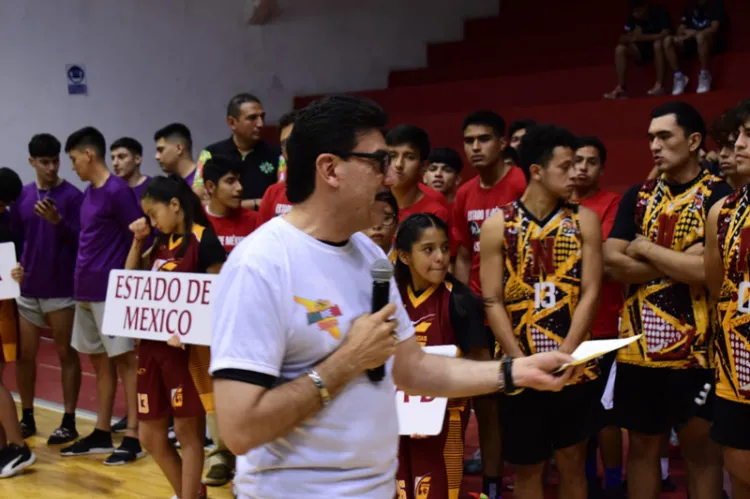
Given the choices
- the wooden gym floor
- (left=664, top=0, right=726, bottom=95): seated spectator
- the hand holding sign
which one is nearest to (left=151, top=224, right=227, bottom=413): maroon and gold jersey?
the wooden gym floor

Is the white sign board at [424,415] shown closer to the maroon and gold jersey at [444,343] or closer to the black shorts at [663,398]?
the maroon and gold jersey at [444,343]

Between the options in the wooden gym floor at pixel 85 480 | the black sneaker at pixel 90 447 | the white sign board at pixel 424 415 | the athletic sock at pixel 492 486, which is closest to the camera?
the white sign board at pixel 424 415

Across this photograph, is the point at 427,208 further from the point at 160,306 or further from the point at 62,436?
the point at 62,436

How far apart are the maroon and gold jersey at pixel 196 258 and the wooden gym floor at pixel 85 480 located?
902 mm

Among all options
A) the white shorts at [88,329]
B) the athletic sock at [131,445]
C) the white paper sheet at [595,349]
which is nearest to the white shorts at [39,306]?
the white shorts at [88,329]

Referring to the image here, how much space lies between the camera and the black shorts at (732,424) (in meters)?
3.01

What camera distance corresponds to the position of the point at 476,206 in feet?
15.0

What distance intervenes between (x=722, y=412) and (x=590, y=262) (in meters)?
0.80

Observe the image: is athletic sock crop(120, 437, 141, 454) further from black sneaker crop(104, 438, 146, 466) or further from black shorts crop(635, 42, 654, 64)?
black shorts crop(635, 42, 654, 64)

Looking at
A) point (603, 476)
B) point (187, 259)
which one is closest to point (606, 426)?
point (603, 476)

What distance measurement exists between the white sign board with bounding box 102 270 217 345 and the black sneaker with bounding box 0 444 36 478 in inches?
54.0

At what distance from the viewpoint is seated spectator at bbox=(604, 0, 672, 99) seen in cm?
794

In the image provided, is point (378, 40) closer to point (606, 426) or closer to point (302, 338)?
point (606, 426)

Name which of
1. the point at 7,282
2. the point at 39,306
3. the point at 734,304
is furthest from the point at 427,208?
the point at 39,306
